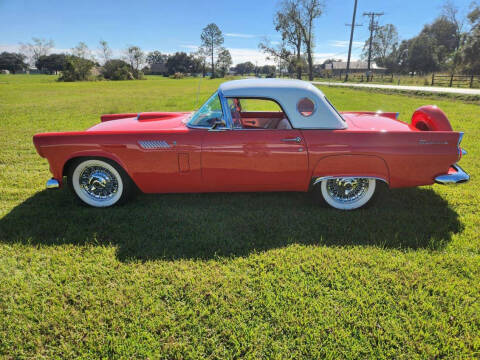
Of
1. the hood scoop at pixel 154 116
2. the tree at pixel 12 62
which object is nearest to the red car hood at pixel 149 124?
the hood scoop at pixel 154 116

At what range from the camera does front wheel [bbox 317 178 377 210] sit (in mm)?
Result: 3375

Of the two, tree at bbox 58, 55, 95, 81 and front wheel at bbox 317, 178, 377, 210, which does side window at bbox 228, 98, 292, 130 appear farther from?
tree at bbox 58, 55, 95, 81

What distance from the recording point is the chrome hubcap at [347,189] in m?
3.38

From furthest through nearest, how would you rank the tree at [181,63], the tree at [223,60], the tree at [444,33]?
1. the tree at [181,63]
2. the tree at [223,60]
3. the tree at [444,33]

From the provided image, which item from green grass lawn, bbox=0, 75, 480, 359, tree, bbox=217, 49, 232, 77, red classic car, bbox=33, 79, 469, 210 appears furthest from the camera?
tree, bbox=217, 49, 232, 77

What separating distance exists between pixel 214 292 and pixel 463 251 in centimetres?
246

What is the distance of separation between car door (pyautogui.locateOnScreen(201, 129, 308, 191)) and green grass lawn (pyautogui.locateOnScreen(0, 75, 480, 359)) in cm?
47

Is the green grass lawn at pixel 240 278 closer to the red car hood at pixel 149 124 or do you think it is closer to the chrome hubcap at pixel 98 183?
the chrome hubcap at pixel 98 183

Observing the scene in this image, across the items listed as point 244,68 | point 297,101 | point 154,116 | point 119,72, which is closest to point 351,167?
point 297,101

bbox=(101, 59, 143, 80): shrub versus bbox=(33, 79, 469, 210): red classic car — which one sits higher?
bbox=(101, 59, 143, 80): shrub

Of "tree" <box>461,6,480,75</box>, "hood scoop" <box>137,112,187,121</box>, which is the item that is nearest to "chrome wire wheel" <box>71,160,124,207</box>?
"hood scoop" <box>137,112,187,121</box>

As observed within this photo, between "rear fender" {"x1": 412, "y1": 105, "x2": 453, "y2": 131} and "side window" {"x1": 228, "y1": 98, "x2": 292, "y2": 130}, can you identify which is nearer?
"rear fender" {"x1": 412, "y1": 105, "x2": 453, "y2": 131}

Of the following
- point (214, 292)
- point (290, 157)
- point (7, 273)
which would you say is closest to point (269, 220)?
point (290, 157)

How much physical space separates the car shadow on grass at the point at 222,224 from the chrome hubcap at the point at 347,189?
19cm
